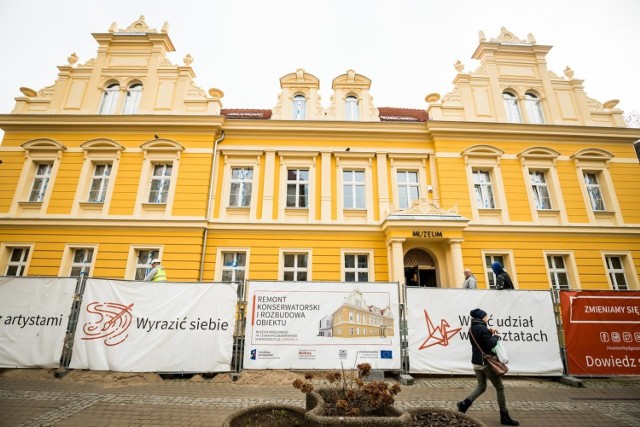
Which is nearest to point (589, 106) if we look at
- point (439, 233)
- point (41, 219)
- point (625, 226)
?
point (625, 226)

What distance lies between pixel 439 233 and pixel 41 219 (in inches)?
644

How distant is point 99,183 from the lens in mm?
13703

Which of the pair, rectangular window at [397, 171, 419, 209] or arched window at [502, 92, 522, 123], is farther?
arched window at [502, 92, 522, 123]

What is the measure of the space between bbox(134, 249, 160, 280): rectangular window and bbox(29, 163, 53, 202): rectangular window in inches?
210

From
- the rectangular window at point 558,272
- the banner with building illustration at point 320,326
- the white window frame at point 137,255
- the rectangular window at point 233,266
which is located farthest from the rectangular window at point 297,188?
the rectangular window at point 558,272

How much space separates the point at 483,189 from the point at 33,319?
15.8 m

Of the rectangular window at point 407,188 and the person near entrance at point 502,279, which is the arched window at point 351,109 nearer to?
the rectangular window at point 407,188

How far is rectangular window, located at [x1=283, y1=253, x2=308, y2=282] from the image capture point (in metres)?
12.8

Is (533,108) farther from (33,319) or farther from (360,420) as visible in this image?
(33,319)

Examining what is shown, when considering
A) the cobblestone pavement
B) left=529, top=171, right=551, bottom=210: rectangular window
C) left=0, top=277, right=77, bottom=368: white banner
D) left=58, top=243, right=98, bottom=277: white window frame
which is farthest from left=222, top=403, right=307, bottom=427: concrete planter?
left=529, top=171, right=551, bottom=210: rectangular window

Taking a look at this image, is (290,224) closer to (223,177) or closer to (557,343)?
(223,177)

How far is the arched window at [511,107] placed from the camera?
48.9 feet

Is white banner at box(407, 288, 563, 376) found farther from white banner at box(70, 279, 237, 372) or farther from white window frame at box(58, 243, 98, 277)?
white window frame at box(58, 243, 98, 277)

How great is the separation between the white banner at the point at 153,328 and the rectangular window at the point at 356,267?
6.68 m
